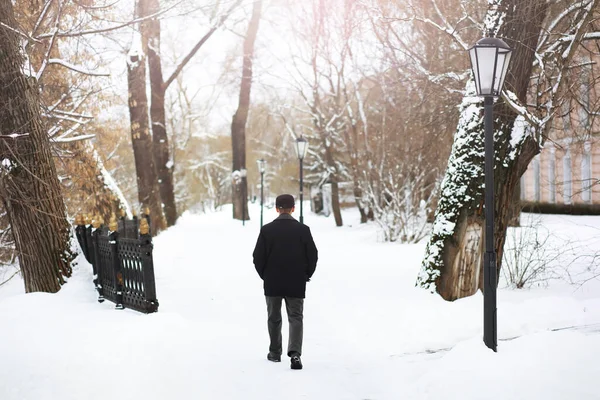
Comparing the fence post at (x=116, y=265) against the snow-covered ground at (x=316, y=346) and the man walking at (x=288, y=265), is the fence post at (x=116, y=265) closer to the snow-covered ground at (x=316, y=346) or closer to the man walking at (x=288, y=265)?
the snow-covered ground at (x=316, y=346)

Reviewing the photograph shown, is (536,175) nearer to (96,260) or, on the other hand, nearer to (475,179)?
(475,179)

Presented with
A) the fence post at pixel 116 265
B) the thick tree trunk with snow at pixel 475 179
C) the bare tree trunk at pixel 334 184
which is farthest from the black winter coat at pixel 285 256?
the bare tree trunk at pixel 334 184

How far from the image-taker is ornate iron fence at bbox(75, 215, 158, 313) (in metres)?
8.44

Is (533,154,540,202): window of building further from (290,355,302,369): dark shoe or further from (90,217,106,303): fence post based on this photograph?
(290,355,302,369): dark shoe

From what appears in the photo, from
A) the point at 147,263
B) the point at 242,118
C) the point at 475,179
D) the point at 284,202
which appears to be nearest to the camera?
the point at 284,202

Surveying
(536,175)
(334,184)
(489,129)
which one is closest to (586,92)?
(489,129)

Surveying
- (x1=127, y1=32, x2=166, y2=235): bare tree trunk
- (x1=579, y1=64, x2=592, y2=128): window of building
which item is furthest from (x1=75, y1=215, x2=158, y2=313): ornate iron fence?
(x1=127, y1=32, x2=166, y2=235): bare tree trunk

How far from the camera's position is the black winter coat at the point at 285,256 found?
659cm

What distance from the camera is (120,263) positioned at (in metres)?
9.20

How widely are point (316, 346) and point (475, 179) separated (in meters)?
3.43

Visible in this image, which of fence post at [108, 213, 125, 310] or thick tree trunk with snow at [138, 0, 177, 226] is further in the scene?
thick tree trunk with snow at [138, 0, 177, 226]

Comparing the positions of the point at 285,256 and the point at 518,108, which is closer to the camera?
the point at 285,256

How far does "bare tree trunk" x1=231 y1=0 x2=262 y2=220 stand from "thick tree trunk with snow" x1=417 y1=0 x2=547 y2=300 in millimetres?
20951

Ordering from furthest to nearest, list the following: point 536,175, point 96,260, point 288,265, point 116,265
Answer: point 536,175, point 96,260, point 116,265, point 288,265
